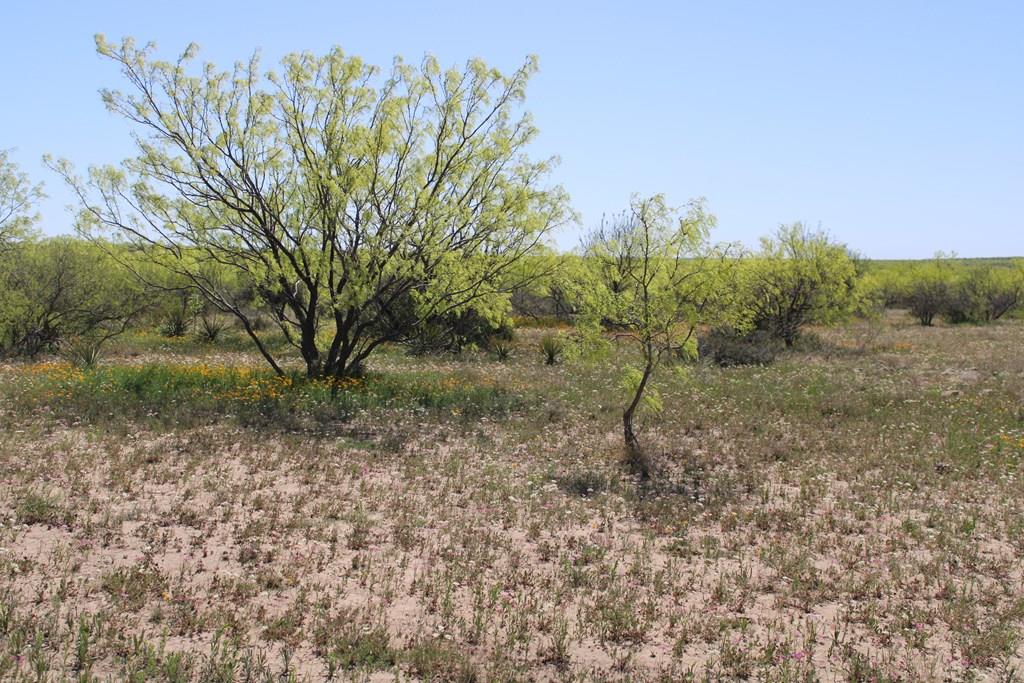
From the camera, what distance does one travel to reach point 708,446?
42.2ft

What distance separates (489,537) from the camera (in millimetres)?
7957

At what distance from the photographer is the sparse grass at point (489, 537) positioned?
539 centimetres

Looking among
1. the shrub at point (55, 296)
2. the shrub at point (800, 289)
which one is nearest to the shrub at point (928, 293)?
the shrub at point (800, 289)

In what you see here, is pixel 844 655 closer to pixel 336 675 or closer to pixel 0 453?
pixel 336 675

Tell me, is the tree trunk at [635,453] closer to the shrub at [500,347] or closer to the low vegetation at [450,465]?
the low vegetation at [450,465]

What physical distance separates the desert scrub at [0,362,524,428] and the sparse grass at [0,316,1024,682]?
0.33 ft

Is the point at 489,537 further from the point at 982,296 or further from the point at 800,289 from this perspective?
the point at 982,296

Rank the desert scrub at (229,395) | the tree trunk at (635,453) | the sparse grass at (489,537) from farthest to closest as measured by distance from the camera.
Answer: the desert scrub at (229,395) < the tree trunk at (635,453) < the sparse grass at (489,537)

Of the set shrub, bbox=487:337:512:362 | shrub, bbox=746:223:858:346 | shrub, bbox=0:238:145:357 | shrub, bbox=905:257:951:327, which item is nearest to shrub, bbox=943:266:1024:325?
shrub, bbox=905:257:951:327

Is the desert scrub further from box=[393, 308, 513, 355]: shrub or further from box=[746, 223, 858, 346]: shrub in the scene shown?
box=[746, 223, 858, 346]: shrub

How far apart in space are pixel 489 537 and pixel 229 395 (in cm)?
914

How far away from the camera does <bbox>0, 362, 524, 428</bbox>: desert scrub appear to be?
13.3 meters

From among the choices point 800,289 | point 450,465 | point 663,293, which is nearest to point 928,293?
point 800,289

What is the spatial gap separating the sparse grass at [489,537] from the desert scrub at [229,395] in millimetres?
101
